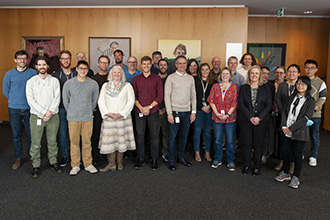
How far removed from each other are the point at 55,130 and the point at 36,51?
153 inches

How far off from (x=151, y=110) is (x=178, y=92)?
48cm

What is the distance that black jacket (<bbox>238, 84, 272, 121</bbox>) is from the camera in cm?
370

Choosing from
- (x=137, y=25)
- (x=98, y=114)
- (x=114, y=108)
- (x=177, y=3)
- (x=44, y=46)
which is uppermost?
(x=177, y=3)

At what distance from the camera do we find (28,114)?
3990 mm

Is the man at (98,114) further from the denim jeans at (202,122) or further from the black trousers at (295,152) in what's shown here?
the black trousers at (295,152)

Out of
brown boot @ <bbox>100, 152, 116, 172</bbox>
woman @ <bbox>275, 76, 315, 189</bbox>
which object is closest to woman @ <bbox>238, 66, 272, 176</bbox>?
woman @ <bbox>275, 76, 315, 189</bbox>

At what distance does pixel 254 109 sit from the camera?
3727 mm

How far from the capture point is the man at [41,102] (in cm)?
362

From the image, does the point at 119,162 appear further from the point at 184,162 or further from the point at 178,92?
the point at 178,92

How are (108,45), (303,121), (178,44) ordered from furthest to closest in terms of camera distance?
1. (108,45)
2. (178,44)
3. (303,121)

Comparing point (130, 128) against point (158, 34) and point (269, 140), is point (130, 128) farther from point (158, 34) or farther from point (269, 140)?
point (158, 34)

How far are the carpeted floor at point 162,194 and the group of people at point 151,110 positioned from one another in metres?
0.18

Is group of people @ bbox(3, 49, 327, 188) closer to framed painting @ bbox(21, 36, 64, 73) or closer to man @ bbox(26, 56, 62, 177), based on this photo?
man @ bbox(26, 56, 62, 177)

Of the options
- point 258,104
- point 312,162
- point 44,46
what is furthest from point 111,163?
point 44,46
